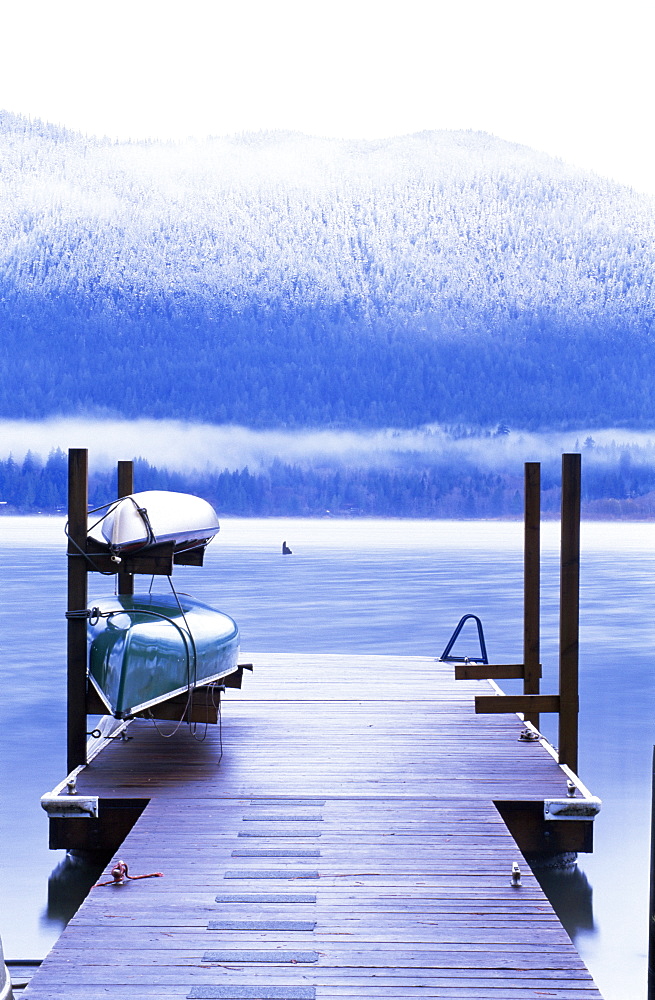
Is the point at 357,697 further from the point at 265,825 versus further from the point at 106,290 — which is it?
the point at 106,290

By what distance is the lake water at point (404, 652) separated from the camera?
447 cm

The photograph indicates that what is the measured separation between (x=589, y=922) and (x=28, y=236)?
106 metres

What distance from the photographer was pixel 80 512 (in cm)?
449

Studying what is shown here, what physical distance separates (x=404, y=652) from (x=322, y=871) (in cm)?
1188

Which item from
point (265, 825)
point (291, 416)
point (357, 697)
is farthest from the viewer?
point (291, 416)

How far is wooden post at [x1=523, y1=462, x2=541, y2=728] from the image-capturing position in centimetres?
538

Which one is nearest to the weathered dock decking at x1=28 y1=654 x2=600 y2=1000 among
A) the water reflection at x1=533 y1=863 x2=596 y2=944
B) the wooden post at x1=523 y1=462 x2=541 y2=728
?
the wooden post at x1=523 y1=462 x2=541 y2=728

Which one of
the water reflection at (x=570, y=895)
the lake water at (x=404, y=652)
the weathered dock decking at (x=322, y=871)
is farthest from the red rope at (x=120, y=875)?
the water reflection at (x=570, y=895)

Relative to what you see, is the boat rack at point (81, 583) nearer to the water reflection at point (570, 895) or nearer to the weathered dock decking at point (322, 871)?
the weathered dock decking at point (322, 871)

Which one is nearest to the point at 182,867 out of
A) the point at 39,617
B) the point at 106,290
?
the point at 39,617

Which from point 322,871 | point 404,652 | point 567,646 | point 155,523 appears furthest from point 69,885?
point 404,652

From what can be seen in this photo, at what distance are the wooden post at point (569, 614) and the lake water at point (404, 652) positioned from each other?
0.63m

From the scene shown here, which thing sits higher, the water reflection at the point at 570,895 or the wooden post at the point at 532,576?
the wooden post at the point at 532,576

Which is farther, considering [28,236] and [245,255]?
[245,255]
